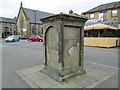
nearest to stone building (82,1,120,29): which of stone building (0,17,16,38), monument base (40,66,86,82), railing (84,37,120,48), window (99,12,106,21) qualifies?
window (99,12,106,21)

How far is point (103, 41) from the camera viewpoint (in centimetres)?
1266

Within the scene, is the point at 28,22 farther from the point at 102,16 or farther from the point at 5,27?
the point at 102,16

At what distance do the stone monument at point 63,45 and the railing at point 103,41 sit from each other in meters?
9.86

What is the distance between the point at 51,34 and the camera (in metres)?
3.73

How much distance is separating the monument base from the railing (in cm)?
993

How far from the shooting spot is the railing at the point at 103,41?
1235 cm

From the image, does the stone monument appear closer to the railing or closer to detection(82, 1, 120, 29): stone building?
the railing

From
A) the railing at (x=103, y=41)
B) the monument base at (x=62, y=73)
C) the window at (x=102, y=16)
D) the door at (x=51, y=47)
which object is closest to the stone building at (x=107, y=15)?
the window at (x=102, y=16)

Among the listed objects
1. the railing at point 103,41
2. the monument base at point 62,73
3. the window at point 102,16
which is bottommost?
the monument base at point 62,73

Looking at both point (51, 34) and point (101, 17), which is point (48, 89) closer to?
point (51, 34)

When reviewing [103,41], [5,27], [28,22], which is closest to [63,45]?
[103,41]

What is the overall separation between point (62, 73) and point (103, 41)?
10960 mm

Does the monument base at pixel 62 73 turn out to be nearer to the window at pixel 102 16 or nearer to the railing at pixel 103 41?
the railing at pixel 103 41

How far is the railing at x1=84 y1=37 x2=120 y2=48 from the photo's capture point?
12352mm
